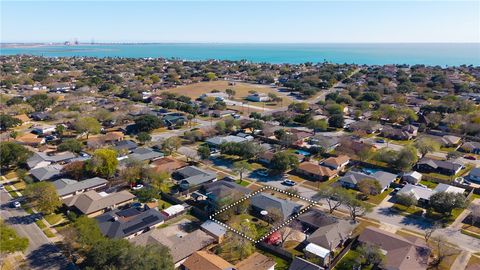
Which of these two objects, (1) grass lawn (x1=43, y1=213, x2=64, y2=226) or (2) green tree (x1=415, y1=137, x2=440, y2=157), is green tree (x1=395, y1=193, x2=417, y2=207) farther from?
(1) grass lawn (x1=43, y1=213, x2=64, y2=226)

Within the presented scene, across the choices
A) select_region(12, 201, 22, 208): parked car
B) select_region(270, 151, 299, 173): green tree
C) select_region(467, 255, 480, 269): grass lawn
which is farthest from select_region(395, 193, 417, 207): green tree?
select_region(12, 201, 22, 208): parked car

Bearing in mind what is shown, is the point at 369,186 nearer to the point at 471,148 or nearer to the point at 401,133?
the point at 471,148

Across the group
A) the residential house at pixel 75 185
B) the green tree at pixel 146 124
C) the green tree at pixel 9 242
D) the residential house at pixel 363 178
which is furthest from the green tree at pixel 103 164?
the residential house at pixel 363 178

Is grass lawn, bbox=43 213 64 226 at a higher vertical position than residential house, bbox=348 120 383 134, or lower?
lower

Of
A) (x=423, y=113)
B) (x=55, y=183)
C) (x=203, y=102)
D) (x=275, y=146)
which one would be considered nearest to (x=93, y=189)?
(x=55, y=183)

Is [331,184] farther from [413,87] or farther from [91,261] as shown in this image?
[413,87]
